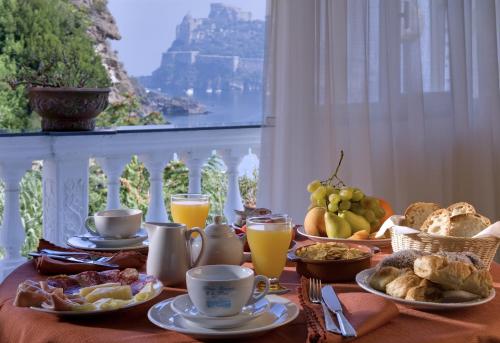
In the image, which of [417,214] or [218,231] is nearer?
[218,231]

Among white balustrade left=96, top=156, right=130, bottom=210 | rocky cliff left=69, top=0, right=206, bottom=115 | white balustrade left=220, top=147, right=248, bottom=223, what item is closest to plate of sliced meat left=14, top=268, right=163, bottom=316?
white balustrade left=96, top=156, right=130, bottom=210

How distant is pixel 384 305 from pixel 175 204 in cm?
66

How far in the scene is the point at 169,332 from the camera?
3.20 ft

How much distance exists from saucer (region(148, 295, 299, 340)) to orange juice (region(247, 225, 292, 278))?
0.17 meters

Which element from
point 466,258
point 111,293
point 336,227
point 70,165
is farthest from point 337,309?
point 70,165

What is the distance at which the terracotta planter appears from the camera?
2.25 metres

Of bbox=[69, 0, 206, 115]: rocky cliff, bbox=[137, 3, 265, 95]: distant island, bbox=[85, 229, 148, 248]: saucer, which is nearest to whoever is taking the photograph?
bbox=[85, 229, 148, 248]: saucer

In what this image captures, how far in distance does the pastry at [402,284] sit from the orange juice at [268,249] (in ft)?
0.73

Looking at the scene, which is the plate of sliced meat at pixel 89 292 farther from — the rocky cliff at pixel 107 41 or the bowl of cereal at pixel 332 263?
the rocky cliff at pixel 107 41

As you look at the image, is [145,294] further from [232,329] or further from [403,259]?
[403,259]

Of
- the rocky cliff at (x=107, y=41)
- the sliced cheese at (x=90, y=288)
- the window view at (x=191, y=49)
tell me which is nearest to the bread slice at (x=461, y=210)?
the sliced cheese at (x=90, y=288)

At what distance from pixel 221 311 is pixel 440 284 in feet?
1.12

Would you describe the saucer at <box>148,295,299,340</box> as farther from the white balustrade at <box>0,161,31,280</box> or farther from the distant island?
the distant island

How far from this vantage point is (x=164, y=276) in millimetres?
1221
